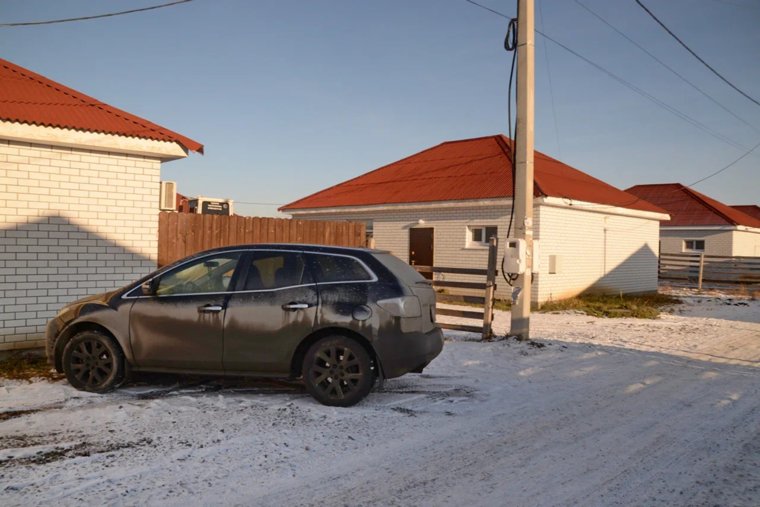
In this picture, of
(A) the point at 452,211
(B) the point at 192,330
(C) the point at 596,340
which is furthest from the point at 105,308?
(A) the point at 452,211

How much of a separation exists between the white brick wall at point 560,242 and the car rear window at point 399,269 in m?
10.3

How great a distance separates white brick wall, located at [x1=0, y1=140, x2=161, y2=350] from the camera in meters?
7.84

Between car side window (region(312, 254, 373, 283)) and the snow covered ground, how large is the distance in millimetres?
1340

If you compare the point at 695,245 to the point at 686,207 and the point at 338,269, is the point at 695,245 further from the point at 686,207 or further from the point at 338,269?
the point at 338,269

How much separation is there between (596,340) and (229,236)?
23.3 ft

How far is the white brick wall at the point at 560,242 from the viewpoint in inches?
650

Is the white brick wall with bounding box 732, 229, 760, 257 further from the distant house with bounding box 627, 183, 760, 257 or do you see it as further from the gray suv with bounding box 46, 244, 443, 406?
the gray suv with bounding box 46, 244, 443, 406

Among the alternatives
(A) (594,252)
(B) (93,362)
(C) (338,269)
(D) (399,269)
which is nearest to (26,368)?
(B) (93,362)

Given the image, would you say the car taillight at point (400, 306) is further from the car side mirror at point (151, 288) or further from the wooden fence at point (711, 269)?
the wooden fence at point (711, 269)

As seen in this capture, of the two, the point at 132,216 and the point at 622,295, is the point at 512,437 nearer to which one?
the point at 132,216

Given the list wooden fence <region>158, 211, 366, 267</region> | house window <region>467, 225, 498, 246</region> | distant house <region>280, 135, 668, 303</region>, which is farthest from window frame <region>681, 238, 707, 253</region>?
wooden fence <region>158, 211, 366, 267</region>

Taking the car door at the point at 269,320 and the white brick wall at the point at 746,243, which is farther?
the white brick wall at the point at 746,243

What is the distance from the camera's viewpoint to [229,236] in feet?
34.4

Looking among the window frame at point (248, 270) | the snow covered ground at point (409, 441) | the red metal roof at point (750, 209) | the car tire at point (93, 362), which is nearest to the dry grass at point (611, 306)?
the snow covered ground at point (409, 441)
